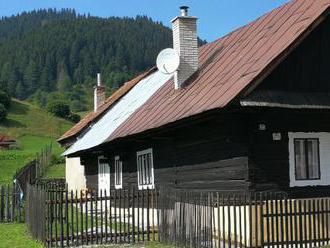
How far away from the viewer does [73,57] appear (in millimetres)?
165500

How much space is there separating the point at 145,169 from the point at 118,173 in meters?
3.28

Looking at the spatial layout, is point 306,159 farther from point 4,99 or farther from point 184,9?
point 4,99

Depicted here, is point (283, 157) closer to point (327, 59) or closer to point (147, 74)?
point (327, 59)

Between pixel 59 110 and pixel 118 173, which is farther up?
pixel 59 110

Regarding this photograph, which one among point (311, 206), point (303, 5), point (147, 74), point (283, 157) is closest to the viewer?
point (311, 206)

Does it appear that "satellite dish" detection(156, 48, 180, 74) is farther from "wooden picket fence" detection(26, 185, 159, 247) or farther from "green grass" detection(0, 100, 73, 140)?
"green grass" detection(0, 100, 73, 140)

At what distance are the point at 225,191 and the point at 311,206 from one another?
288 centimetres

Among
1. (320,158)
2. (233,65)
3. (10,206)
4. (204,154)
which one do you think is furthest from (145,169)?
(320,158)

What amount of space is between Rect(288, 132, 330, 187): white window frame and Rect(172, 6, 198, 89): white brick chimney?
525 centimetres

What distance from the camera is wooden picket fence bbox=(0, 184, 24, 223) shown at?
21125 millimetres

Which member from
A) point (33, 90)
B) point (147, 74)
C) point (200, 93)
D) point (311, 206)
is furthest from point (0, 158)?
point (33, 90)

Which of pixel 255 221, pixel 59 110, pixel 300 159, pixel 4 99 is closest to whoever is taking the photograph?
pixel 255 221

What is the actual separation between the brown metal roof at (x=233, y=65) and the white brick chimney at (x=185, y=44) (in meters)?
0.39

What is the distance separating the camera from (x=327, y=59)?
1592 centimetres
